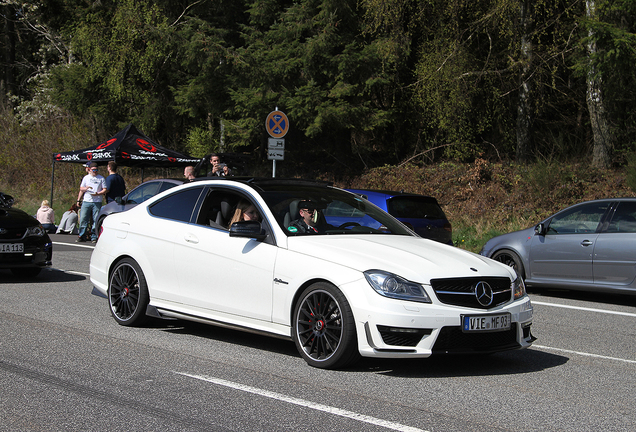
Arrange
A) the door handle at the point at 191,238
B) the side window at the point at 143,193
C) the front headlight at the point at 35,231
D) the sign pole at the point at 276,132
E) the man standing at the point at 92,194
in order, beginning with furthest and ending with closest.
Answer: the man standing at the point at 92,194, the side window at the point at 143,193, the sign pole at the point at 276,132, the front headlight at the point at 35,231, the door handle at the point at 191,238

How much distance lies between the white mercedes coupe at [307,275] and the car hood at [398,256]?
1cm

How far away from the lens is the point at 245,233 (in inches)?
244

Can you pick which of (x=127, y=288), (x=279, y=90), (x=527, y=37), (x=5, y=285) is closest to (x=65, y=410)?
(x=127, y=288)

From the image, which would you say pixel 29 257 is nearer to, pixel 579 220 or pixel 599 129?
pixel 579 220

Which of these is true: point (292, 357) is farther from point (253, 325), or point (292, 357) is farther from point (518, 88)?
point (518, 88)

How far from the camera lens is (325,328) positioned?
566 cm

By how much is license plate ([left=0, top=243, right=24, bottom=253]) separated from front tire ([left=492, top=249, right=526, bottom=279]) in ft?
24.8

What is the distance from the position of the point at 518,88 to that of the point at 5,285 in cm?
1486

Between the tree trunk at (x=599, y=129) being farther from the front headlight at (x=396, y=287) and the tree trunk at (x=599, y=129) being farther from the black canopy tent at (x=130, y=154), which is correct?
the front headlight at (x=396, y=287)

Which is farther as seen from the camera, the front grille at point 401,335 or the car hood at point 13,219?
the car hood at point 13,219

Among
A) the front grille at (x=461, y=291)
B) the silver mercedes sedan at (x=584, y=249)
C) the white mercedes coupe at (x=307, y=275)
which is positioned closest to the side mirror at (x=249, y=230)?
the white mercedes coupe at (x=307, y=275)

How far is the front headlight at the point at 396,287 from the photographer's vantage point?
5.41 metres

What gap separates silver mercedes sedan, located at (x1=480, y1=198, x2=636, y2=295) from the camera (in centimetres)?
1011

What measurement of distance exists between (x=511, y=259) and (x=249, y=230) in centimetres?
680
